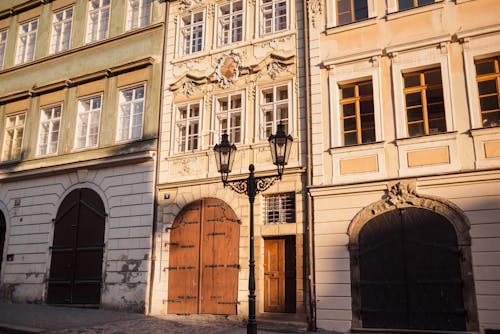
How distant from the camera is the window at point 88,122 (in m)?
17.0

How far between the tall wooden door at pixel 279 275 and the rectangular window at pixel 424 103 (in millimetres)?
4161

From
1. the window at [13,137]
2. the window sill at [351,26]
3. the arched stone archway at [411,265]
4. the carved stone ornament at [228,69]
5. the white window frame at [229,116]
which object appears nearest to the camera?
the arched stone archway at [411,265]

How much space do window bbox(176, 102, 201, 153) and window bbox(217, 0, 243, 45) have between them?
2183 mm

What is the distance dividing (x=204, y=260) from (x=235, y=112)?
427cm

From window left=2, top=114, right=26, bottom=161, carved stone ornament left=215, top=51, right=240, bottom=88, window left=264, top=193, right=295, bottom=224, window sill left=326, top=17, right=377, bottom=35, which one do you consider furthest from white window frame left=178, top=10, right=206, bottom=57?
window left=2, top=114, right=26, bottom=161

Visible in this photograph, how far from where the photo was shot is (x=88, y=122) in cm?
1717

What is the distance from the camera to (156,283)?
46.8 ft

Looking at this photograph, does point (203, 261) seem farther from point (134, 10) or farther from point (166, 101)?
point (134, 10)

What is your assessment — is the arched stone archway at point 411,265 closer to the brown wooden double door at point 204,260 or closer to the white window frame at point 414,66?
the white window frame at point 414,66

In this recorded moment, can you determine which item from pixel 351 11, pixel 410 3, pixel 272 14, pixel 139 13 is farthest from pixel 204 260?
pixel 139 13

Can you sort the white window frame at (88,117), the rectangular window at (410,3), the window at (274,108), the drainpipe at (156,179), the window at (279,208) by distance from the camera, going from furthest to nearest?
the white window frame at (88,117), the drainpipe at (156,179), the window at (274,108), the window at (279,208), the rectangular window at (410,3)

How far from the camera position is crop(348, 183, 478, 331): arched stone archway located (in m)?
10.5

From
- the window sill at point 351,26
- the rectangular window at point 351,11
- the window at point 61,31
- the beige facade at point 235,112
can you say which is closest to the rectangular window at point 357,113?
the beige facade at point 235,112

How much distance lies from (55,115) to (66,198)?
3.36 metres
